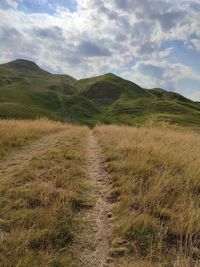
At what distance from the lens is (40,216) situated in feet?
14.5

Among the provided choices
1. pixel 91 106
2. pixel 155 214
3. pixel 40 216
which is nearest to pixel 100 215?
pixel 155 214

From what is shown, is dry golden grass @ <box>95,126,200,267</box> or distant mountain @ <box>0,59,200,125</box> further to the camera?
distant mountain @ <box>0,59,200,125</box>

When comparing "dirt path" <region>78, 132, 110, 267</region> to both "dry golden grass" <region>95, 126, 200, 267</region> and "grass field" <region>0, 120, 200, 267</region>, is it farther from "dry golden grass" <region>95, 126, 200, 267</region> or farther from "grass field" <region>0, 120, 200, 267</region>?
"dry golden grass" <region>95, 126, 200, 267</region>

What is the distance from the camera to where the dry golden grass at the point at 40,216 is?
3.46m

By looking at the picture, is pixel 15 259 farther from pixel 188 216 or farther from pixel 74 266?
pixel 188 216

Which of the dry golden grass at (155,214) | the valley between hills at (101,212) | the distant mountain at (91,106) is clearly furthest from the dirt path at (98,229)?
the distant mountain at (91,106)

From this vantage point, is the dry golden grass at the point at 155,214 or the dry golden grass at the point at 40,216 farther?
the dry golden grass at the point at 155,214

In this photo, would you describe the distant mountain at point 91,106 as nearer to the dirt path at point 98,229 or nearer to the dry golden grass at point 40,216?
the dry golden grass at point 40,216

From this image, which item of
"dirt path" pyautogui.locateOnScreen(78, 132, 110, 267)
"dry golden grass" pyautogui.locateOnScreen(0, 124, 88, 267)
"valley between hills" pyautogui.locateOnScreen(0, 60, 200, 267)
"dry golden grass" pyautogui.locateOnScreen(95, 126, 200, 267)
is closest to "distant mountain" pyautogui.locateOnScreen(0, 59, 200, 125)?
"valley between hills" pyautogui.locateOnScreen(0, 60, 200, 267)

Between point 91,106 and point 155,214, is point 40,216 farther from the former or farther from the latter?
point 91,106

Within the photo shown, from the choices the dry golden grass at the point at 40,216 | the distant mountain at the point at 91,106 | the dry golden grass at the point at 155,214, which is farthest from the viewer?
the distant mountain at the point at 91,106

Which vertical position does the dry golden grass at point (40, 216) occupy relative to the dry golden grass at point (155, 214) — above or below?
below

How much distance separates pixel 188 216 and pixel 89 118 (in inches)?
3640

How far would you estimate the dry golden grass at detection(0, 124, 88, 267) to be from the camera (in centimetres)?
346
